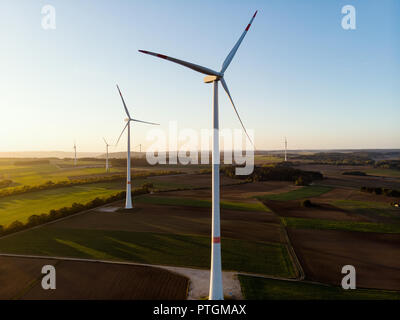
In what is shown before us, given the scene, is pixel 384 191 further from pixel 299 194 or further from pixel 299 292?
pixel 299 292

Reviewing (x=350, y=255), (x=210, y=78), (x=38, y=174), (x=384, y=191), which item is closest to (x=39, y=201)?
(x=210, y=78)

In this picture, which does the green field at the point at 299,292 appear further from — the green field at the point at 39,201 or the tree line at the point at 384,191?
the tree line at the point at 384,191

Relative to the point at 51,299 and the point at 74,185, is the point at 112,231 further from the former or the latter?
the point at 74,185

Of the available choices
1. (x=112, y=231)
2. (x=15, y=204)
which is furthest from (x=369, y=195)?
(x=15, y=204)

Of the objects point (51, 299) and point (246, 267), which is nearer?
point (51, 299)

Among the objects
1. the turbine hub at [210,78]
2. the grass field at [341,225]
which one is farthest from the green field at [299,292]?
A: the grass field at [341,225]
